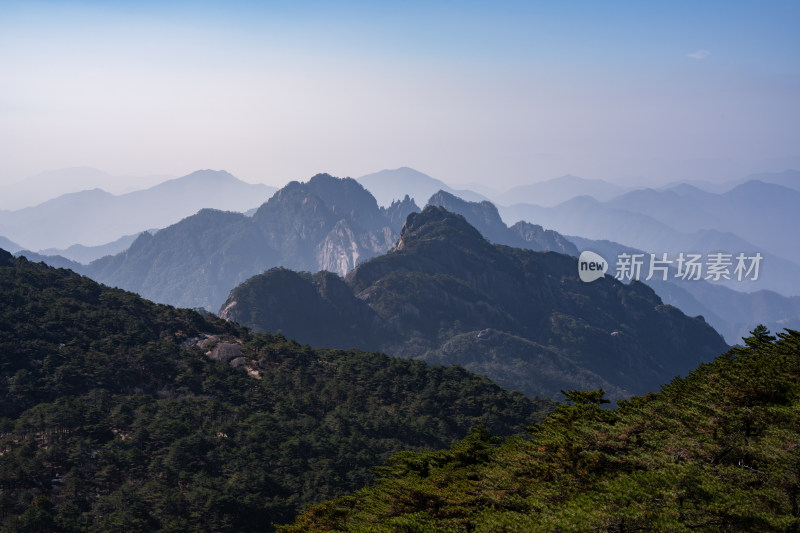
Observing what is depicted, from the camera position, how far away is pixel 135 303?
119 meters

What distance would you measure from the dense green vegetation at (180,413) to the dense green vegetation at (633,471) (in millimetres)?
25190

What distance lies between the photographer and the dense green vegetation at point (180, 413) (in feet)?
199

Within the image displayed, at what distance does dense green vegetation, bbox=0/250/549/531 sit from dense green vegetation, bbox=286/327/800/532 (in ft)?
Answer: 82.6

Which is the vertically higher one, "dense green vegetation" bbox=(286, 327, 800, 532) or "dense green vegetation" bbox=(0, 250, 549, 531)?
"dense green vegetation" bbox=(286, 327, 800, 532)

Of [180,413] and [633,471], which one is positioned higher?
[633,471]

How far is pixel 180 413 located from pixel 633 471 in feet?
212

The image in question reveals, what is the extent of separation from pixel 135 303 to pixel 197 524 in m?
71.3

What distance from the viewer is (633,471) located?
32125 millimetres

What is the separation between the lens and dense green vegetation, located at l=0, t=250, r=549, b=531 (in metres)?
60.5

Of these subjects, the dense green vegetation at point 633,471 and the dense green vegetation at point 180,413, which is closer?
the dense green vegetation at point 633,471

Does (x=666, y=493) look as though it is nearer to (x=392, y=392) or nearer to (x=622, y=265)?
(x=392, y=392)

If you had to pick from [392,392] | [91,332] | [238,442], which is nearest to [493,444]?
[238,442]

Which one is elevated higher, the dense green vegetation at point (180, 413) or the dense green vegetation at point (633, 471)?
the dense green vegetation at point (633, 471)

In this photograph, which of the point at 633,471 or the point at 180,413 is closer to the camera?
the point at 633,471
